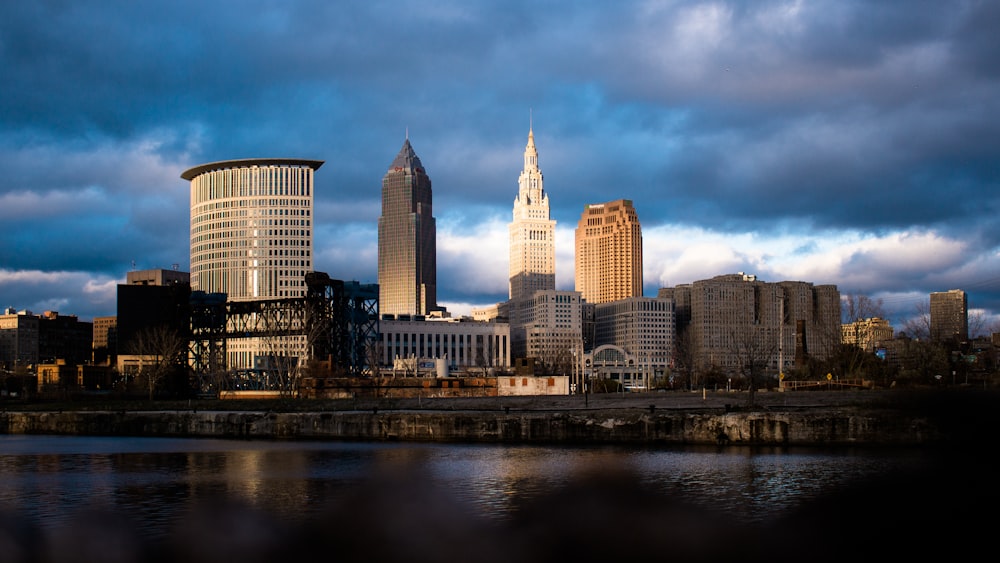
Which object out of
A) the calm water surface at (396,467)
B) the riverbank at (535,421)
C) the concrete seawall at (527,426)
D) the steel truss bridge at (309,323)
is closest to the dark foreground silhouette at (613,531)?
the calm water surface at (396,467)

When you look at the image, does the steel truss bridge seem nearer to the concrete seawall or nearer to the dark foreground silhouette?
the concrete seawall

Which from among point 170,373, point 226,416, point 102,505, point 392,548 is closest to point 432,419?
point 226,416

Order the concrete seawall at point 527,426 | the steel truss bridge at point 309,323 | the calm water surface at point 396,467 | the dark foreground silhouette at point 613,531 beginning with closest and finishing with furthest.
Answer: the dark foreground silhouette at point 613,531, the calm water surface at point 396,467, the concrete seawall at point 527,426, the steel truss bridge at point 309,323

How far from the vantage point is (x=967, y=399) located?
25.0m

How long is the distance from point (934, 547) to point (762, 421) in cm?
3824

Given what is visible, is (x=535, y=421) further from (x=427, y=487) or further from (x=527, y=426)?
(x=427, y=487)

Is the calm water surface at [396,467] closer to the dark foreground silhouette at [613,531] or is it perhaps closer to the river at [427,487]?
the river at [427,487]

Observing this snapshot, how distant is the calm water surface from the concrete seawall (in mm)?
3243

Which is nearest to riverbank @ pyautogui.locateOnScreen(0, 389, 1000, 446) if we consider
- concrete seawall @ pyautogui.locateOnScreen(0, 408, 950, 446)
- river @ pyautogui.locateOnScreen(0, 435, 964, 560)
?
concrete seawall @ pyautogui.locateOnScreen(0, 408, 950, 446)

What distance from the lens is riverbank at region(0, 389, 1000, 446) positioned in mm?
60250

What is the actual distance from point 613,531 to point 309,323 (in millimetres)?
110649

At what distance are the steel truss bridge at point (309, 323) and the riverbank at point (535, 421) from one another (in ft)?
101

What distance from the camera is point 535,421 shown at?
7025 cm

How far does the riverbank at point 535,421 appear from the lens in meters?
60.2
